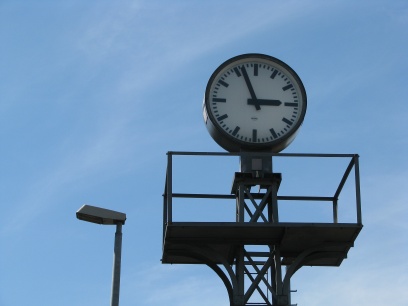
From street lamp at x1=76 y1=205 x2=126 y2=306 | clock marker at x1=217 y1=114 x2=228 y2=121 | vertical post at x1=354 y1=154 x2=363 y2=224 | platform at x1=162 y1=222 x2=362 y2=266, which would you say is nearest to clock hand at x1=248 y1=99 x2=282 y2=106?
clock marker at x1=217 y1=114 x2=228 y2=121

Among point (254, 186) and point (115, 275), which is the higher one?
point (254, 186)

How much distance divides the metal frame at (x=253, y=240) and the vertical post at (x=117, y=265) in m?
1.11

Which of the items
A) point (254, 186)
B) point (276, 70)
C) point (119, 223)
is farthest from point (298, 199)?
point (119, 223)

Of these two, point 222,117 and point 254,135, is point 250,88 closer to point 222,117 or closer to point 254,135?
point 222,117

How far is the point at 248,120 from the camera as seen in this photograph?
78.9 feet

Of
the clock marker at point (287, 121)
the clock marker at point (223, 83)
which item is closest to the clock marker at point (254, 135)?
the clock marker at point (287, 121)

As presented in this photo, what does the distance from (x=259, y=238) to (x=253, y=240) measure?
138 mm

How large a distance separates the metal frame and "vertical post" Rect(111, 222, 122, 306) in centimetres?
111

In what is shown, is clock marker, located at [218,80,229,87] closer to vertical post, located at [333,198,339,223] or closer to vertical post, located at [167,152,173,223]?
vertical post, located at [167,152,173,223]

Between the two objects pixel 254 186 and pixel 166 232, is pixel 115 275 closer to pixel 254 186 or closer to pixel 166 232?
pixel 166 232

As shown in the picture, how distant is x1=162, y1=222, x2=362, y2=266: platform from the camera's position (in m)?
22.5

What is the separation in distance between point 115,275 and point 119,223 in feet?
3.93

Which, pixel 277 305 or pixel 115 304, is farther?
pixel 277 305

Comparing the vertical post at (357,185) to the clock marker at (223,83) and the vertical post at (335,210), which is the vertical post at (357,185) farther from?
the clock marker at (223,83)
